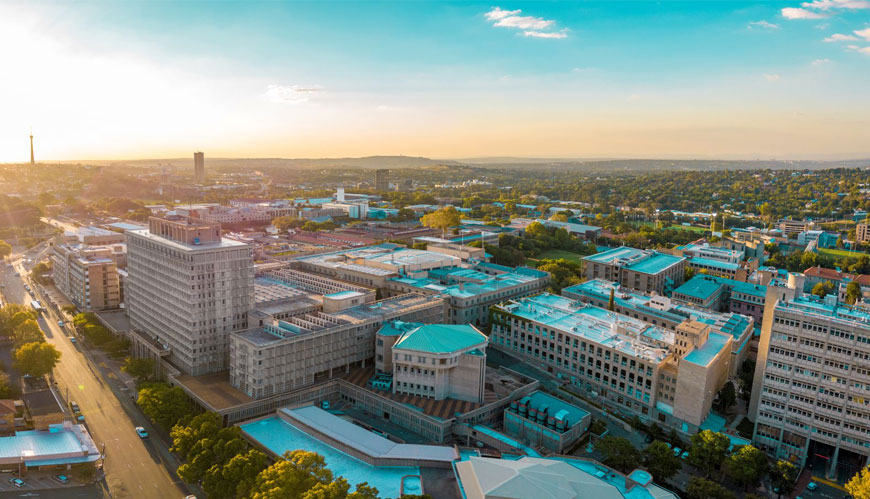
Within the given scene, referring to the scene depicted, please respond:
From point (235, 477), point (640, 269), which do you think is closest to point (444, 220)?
point (640, 269)

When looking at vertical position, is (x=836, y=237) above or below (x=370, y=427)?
above

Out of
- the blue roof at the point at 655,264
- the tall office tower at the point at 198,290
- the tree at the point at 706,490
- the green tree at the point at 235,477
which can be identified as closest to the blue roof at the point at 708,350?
the tree at the point at 706,490

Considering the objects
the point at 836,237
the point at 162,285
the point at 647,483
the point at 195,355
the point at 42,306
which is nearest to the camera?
the point at 647,483

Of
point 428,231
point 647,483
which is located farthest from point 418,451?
point 428,231

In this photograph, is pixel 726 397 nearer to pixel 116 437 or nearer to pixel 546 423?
pixel 546 423

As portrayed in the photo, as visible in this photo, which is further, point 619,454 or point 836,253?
point 836,253

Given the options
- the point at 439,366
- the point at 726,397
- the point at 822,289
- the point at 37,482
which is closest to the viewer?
the point at 37,482

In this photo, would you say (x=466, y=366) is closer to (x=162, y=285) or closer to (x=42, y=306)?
(x=162, y=285)
